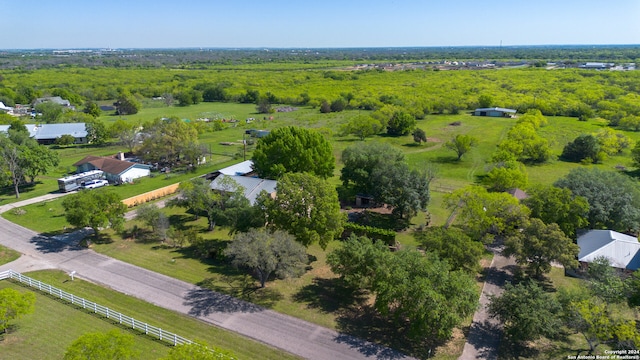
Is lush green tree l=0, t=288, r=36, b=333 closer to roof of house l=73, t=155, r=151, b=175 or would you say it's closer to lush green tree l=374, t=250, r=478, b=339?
lush green tree l=374, t=250, r=478, b=339

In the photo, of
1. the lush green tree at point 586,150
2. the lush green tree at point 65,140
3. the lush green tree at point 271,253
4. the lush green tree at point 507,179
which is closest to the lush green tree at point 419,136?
the lush green tree at point 586,150

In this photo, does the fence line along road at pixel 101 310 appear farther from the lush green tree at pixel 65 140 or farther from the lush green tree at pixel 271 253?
the lush green tree at pixel 65 140

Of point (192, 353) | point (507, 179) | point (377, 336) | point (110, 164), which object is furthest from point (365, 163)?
point (110, 164)

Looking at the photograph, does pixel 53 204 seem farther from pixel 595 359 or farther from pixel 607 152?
pixel 607 152

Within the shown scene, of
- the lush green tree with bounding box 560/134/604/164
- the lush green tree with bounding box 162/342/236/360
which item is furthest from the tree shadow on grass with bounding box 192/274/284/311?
the lush green tree with bounding box 560/134/604/164

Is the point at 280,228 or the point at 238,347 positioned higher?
the point at 280,228

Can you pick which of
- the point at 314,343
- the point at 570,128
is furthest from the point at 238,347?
the point at 570,128

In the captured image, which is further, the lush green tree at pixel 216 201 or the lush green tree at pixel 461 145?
the lush green tree at pixel 461 145
